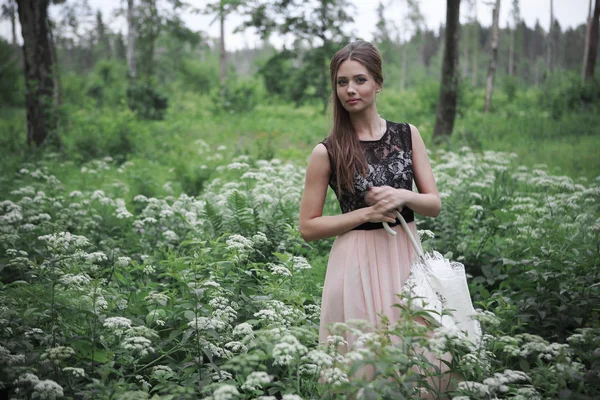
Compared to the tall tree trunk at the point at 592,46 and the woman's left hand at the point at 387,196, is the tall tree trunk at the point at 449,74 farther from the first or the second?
the woman's left hand at the point at 387,196

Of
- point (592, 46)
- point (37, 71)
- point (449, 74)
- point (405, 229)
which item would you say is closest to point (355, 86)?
point (405, 229)

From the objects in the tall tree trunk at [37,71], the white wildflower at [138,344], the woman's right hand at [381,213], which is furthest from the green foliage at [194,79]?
the woman's right hand at [381,213]

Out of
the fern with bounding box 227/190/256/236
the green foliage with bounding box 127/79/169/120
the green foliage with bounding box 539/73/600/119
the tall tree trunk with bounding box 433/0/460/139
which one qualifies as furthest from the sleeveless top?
the green foliage with bounding box 127/79/169/120

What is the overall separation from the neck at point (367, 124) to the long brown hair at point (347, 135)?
0.13 ft

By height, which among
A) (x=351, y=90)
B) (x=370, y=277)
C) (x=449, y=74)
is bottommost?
(x=370, y=277)

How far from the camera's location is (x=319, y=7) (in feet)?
57.9

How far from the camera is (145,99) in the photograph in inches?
854

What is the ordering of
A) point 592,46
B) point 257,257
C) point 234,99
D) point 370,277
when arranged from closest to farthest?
point 370,277 → point 257,257 → point 592,46 → point 234,99

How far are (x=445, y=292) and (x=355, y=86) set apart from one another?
3.89 feet

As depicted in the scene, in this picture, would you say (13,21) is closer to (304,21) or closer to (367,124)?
(304,21)

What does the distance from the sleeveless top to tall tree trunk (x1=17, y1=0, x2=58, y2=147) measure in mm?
10811

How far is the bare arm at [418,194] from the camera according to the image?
8.21 ft

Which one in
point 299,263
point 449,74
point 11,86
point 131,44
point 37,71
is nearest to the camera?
point 299,263

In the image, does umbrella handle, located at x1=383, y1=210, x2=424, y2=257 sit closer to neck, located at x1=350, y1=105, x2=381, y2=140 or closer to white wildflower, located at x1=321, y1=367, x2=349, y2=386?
neck, located at x1=350, y1=105, x2=381, y2=140
